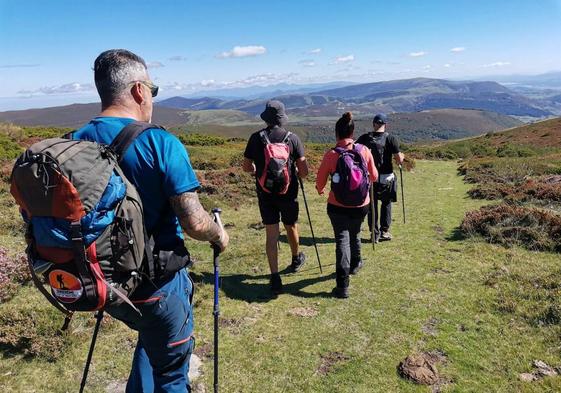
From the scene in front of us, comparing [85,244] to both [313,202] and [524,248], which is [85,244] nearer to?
[524,248]

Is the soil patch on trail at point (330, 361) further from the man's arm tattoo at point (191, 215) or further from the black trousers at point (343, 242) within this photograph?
the man's arm tattoo at point (191, 215)

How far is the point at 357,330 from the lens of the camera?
6.24m

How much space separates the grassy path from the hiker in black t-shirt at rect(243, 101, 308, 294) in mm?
1106

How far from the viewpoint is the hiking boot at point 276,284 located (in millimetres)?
7543

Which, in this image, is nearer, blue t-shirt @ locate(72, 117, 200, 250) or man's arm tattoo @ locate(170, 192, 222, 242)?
blue t-shirt @ locate(72, 117, 200, 250)

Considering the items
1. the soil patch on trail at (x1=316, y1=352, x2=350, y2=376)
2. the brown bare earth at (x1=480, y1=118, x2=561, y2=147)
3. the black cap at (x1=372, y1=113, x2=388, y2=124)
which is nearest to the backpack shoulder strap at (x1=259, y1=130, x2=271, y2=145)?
the soil patch on trail at (x1=316, y1=352, x2=350, y2=376)

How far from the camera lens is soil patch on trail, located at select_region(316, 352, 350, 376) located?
17.4 ft

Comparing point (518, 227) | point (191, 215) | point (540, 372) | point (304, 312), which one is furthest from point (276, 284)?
point (518, 227)

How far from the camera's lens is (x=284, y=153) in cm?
700

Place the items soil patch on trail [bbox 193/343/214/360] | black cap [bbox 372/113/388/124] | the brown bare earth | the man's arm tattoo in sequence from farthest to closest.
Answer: the brown bare earth < black cap [bbox 372/113/388/124] < soil patch on trail [bbox 193/343/214/360] < the man's arm tattoo

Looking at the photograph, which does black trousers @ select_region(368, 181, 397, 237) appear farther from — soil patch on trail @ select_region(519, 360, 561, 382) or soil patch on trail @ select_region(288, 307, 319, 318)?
soil patch on trail @ select_region(519, 360, 561, 382)

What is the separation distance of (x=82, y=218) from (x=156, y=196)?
60 cm

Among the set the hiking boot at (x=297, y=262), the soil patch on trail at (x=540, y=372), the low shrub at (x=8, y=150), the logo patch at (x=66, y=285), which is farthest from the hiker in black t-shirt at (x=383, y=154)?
the low shrub at (x=8, y=150)

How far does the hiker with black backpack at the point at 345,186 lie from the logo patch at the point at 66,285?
4973 mm
